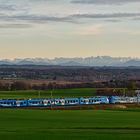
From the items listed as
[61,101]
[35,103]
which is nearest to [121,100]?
[61,101]

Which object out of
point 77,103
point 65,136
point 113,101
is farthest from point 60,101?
point 65,136

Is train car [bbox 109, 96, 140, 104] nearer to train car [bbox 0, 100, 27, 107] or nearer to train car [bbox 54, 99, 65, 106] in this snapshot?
train car [bbox 54, 99, 65, 106]

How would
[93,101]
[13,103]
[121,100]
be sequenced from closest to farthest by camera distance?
[13,103], [93,101], [121,100]

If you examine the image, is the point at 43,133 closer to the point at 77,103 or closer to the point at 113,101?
the point at 77,103

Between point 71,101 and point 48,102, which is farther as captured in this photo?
point 71,101

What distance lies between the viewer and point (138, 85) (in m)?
163

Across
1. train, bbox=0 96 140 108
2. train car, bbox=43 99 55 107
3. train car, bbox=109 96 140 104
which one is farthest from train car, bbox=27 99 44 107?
train car, bbox=109 96 140 104

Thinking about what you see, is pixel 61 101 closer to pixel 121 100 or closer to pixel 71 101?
pixel 71 101

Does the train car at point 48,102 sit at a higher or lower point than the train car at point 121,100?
lower

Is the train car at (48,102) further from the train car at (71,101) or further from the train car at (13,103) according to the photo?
the train car at (13,103)

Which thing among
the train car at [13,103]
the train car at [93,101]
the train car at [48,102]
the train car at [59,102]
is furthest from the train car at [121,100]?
the train car at [13,103]

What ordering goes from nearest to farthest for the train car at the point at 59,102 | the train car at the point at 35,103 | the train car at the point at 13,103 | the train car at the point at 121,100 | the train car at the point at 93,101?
1. the train car at the point at 13,103
2. the train car at the point at 35,103
3. the train car at the point at 59,102
4. the train car at the point at 93,101
5. the train car at the point at 121,100

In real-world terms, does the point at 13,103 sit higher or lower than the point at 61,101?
lower

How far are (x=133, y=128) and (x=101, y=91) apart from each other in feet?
292
